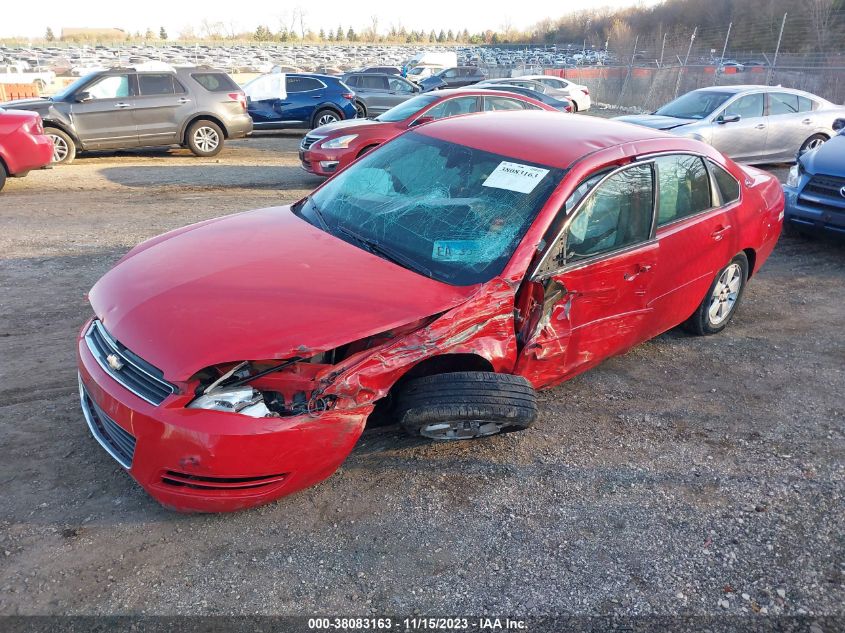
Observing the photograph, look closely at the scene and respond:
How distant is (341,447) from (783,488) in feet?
7.59

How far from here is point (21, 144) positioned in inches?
349

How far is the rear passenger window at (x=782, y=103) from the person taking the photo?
11.7 metres

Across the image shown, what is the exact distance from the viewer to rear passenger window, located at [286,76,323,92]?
15.9m

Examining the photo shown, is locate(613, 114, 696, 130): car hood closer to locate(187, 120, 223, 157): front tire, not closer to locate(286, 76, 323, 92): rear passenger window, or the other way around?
locate(187, 120, 223, 157): front tire

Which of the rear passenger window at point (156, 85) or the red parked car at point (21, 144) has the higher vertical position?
the rear passenger window at point (156, 85)

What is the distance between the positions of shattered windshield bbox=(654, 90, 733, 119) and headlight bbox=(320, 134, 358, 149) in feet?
19.2

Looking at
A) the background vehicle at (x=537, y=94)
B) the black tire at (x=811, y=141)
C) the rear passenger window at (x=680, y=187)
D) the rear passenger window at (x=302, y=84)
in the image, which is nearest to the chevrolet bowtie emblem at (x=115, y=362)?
the rear passenger window at (x=680, y=187)

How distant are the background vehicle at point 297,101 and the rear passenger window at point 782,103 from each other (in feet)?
30.2

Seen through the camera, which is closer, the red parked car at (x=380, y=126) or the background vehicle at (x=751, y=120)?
the red parked car at (x=380, y=126)

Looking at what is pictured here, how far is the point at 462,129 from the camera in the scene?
14.1 feet

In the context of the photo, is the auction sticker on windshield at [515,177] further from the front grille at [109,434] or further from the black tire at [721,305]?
the front grille at [109,434]

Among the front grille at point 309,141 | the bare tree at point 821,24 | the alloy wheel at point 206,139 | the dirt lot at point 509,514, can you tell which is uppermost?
the bare tree at point 821,24

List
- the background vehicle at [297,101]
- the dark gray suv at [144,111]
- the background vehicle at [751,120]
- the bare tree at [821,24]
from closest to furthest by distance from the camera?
the background vehicle at [751,120] < the dark gray suv at [144,111] < the background vehicle at [297,101] < the bare tree at [821,24]

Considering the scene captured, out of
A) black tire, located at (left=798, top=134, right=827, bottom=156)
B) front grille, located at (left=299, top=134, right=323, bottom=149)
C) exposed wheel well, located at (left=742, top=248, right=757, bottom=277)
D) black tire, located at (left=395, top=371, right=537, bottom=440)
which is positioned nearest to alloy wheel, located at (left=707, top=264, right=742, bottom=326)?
exposed wheel well, located at (left=742, top=248, right=757, bottom=277)
